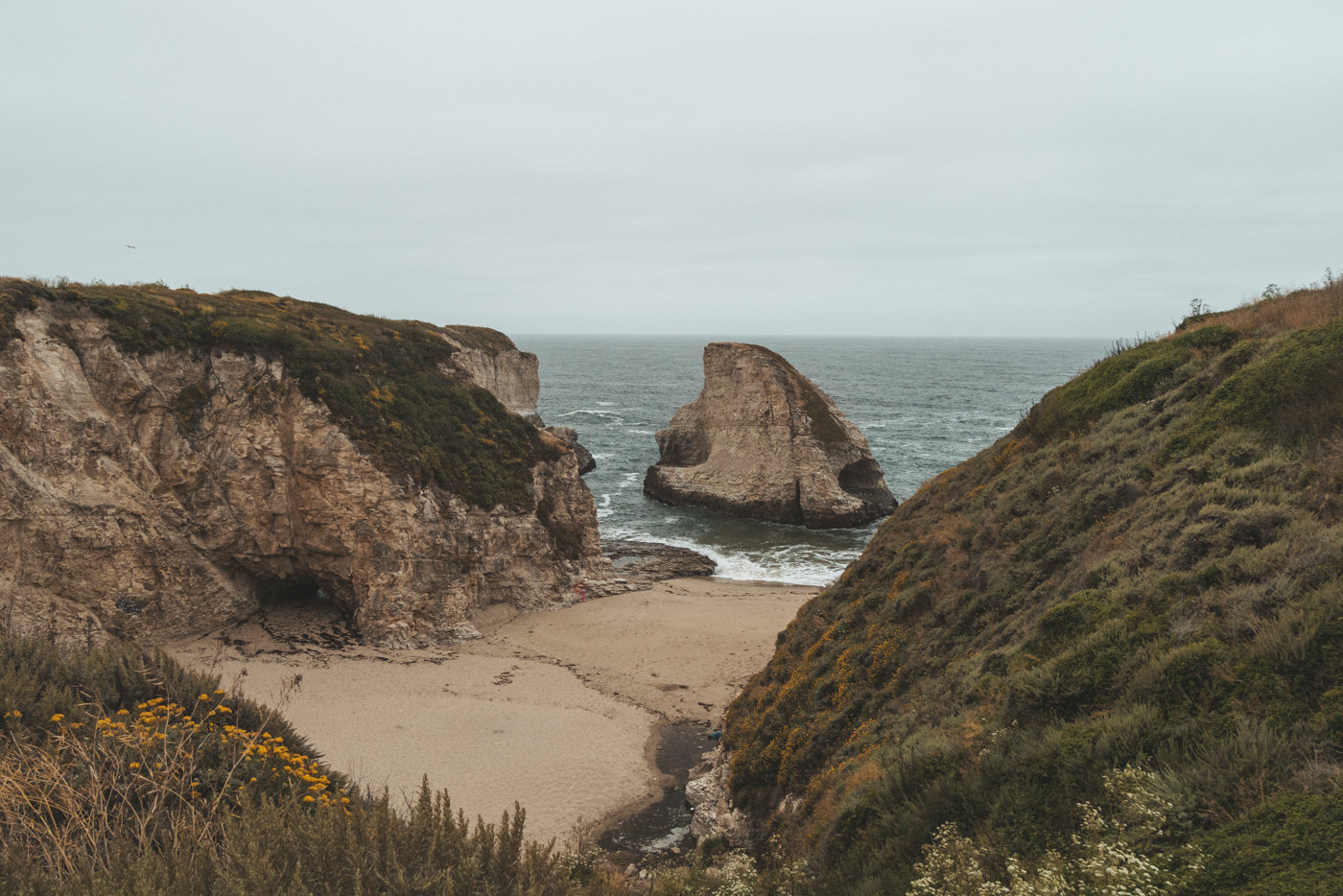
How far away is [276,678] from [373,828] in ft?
54.2

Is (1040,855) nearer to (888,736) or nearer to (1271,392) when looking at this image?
(888,736)

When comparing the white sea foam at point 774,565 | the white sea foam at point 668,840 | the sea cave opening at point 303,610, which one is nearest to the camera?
the white sea foam at point 668,840

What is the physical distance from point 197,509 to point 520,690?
1191 centimetres

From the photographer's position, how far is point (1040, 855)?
20.0 ft

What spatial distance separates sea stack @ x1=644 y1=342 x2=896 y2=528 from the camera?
4406cm

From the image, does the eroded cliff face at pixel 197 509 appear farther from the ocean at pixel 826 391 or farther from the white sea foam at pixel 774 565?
the ocean at pixel 826 391

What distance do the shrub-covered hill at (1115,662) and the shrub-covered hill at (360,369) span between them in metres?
15.2

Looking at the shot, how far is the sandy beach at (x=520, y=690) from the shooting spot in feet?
53.2

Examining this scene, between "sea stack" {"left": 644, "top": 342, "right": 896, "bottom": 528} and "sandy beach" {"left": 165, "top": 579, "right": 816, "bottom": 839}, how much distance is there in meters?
15.6

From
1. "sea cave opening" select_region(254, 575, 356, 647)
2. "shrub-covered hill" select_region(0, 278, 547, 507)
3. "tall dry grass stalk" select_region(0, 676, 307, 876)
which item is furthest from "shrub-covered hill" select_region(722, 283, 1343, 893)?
"shrub-covered hill" select_region(0, 278, 547, 507)

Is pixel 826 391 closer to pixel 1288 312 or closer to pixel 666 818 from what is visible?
pixel 1288 312

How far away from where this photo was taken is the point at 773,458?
151ft

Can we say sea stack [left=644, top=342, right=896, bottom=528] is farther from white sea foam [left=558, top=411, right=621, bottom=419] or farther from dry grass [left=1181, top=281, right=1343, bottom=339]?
white sea foam [left=558, top=411, right=621, bottom=419]

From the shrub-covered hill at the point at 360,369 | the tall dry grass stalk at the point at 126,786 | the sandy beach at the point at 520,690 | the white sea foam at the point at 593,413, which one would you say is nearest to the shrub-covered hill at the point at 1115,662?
the sandy beach at the point at 520,690
